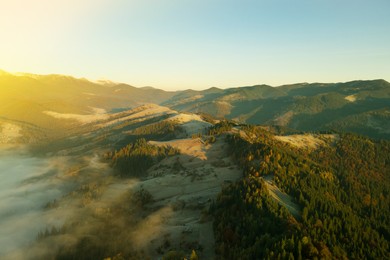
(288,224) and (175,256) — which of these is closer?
(175,256)

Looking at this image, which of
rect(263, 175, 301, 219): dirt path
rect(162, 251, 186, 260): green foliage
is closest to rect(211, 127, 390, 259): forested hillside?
rect(263, 175, 301, 219): dirt path

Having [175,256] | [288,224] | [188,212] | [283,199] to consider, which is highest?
[288,224]

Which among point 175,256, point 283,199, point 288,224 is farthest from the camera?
point 283,199

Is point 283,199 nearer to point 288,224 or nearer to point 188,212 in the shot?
point 288,224

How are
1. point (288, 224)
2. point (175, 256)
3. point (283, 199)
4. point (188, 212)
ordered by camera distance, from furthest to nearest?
point (188, 212) < point (283, 199) < point (288, 224) < point (175, 256)

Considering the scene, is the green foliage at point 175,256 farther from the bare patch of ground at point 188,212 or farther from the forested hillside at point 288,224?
the forested hillside at point 288,224

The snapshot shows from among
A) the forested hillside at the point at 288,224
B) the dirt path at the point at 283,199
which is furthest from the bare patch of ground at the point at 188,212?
the dirt path at the point at 283,199

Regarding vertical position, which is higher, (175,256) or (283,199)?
(283,199)

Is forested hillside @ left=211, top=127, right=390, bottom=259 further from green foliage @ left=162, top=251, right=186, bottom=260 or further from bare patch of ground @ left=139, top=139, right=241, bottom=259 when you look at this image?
green foliage @ left=162, top=251, right=186, bottom=260

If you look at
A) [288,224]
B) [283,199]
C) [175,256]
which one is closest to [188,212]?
[283,199]
